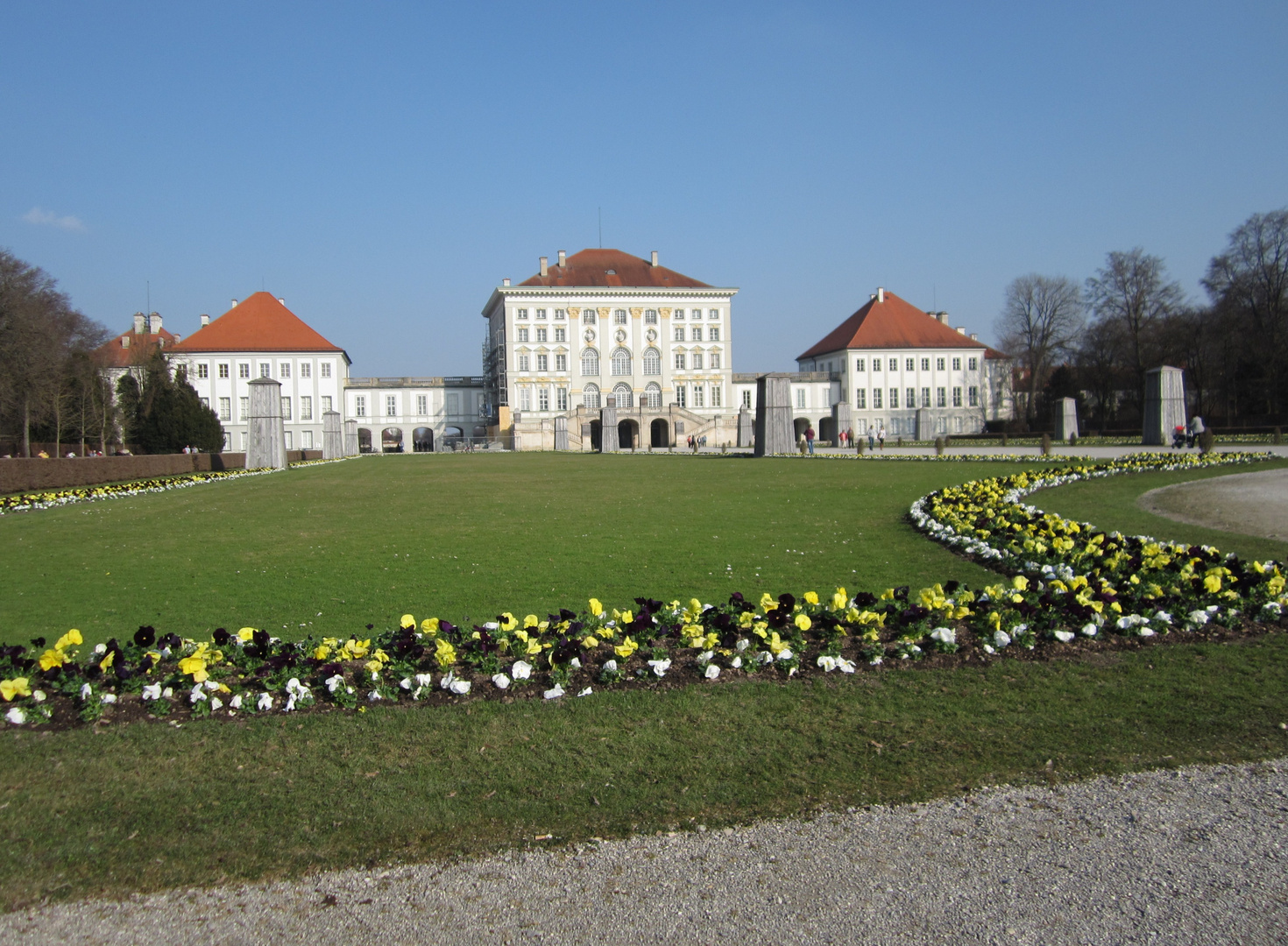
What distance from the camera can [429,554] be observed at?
9.62 metres

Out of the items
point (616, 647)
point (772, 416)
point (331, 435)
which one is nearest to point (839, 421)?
point (772, 416)

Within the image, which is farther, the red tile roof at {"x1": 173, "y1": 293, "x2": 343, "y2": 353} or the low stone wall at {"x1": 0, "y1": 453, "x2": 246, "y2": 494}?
the red tile roof at {"x1": 173, "y1": 293, "x2": 343, "y2": 353}

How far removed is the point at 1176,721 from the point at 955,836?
65.9 inches

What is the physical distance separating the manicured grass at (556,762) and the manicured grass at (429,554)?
2.26 m

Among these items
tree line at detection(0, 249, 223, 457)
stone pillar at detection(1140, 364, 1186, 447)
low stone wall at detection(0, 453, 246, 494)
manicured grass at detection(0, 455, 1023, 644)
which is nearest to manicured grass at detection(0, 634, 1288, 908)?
manicured grass at detection(0, 455, 1023, 644)

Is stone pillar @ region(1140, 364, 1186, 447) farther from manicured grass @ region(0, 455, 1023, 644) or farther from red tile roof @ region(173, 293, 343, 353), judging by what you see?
red tile roof @ region(173, 293, 343, 353)

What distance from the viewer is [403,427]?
81.9 m

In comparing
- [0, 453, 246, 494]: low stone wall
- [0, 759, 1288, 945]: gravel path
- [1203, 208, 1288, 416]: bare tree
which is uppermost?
[1203, 208, 1288, 416]: bare tree

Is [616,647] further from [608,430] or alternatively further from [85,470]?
[608,430]

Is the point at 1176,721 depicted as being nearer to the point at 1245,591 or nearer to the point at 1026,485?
the point at 1245,591

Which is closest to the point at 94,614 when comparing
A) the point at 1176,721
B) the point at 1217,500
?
the point at 1176,721

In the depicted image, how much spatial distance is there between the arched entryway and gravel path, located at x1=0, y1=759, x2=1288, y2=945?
70895 mm

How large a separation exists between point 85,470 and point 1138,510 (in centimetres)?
2627

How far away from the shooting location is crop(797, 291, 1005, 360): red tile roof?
8038 cm
